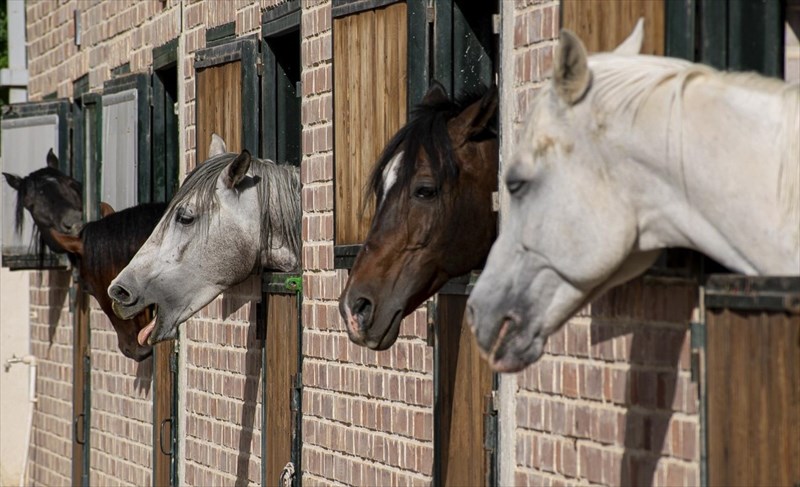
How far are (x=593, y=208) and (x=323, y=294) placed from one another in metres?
3.40

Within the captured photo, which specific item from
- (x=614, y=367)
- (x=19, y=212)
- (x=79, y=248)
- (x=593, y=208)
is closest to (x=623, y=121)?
(x=593, y=208)

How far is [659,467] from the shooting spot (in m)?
4.78

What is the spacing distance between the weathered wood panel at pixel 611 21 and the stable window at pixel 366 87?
1306mm

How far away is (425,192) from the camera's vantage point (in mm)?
5590

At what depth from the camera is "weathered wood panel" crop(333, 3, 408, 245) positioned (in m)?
6.65

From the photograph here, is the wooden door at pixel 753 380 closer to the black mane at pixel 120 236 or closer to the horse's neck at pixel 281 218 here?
the horse's neck at pixel 281 218

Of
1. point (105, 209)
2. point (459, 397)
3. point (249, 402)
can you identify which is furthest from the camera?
point (105, 209)

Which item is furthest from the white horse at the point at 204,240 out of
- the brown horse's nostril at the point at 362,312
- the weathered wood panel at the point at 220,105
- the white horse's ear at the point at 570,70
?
the white horse's ear at the point at 570,70

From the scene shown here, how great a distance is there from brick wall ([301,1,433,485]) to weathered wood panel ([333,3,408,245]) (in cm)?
32

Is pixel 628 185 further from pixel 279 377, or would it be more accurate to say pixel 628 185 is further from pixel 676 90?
pixel 279 377

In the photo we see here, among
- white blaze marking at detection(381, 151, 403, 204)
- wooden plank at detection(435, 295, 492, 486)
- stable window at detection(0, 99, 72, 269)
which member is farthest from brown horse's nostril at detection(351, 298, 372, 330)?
stable window at detection(0, 99, 72, 269)

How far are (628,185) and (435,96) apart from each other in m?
1.64

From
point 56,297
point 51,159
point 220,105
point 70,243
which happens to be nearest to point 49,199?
point 51,159

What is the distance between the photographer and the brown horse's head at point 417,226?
555cm
